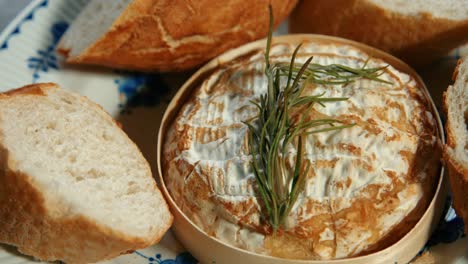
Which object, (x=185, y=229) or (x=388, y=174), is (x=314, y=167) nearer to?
(x=388, y=174)

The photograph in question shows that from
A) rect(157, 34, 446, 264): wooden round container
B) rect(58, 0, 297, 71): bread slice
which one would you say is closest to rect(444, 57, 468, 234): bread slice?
rect(157, 34, 446, 264): wooden round container

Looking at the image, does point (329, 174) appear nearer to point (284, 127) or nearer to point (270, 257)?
point (284, 127)

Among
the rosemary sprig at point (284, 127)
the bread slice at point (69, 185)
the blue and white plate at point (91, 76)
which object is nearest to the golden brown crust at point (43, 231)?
the bread slice at point (69, 185)

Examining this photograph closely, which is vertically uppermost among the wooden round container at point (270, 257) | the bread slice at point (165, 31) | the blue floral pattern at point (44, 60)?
the bread slice at point (165, 31)

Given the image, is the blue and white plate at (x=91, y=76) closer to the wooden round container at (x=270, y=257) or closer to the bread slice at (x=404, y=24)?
the bread slice at (x=404, y=24)

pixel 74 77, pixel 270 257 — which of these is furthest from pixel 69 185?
pixel 74 77

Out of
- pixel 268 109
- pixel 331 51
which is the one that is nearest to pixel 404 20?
pixel 331 51

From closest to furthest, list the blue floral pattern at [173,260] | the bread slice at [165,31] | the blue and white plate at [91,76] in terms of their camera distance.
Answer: the blue floral pattern at [173,260] < the bread slice at [165,31] < the blue and white plate at [91,76]
